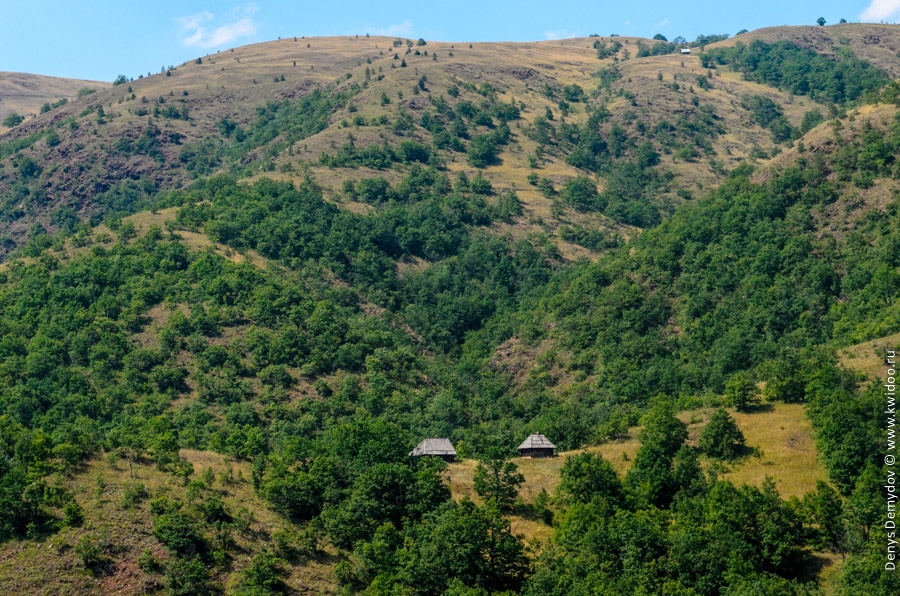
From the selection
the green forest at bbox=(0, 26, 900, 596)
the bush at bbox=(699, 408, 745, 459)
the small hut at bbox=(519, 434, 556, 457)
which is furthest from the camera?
the small hut at bbox=(519, 434, 556, 457)

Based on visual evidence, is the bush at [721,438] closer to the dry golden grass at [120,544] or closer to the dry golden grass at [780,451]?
the dry golden grass at [780,451]

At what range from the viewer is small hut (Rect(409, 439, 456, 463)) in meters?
95.3

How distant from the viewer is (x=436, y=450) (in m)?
95.9

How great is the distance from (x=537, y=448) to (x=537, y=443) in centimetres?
56

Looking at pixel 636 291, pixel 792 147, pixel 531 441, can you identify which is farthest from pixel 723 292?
pixel 531 441

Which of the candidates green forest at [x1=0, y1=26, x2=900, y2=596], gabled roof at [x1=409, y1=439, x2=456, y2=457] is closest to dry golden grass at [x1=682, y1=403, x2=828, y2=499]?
green forest at [x1=0, y1=26, x2=900, y2=596]

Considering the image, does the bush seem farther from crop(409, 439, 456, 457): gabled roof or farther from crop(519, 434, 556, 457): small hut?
crop(409, 439, 456, 457): gabled roof

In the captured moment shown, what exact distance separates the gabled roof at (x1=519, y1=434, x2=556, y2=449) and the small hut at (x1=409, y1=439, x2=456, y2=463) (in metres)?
7.44

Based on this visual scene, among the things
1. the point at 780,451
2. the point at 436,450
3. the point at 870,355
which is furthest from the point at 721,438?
the point at 436,450

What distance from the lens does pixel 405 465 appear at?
88250 mm

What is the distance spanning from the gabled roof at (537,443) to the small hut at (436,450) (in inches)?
293

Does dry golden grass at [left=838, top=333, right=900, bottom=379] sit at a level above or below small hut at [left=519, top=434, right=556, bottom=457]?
above

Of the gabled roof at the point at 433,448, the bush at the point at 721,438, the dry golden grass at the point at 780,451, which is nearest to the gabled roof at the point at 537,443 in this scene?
the gabled roof at the point at 433,448

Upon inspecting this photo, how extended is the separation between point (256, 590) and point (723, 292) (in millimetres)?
81376
